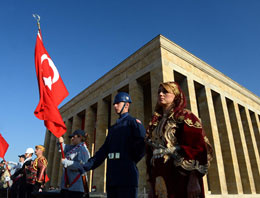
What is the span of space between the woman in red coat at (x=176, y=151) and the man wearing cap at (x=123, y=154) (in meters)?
0.37

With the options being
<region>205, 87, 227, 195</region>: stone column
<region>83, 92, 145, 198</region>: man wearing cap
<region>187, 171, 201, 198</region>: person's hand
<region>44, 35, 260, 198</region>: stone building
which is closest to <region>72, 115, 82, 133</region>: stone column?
<region>44, 35, 260, 198</region>: stone building

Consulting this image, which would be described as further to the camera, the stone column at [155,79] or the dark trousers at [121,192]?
the stone column at [155,79]

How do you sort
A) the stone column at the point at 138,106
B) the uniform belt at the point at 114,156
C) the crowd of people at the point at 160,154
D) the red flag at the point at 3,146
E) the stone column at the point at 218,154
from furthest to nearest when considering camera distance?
the stone column at the point at 218,154
the stone column at the point at 138,106
the red flag at the point at 3,146
the uniform belt at the point at 114,156
the crowd of people at the point at 160,154

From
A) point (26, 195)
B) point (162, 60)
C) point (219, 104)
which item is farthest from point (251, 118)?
point (26, 195)

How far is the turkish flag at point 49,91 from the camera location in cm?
385

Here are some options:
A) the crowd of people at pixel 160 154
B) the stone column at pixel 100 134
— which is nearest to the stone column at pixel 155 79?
the stone column at pixel 100 134

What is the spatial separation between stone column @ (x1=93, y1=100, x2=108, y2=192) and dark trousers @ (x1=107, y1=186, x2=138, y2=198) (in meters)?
13.4

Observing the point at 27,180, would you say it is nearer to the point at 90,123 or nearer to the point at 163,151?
the point at 163,151

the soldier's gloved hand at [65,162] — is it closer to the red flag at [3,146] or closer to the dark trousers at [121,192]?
the dark trousers at [121,192]

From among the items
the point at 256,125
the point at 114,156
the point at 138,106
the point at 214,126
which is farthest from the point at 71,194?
the point at 256,125

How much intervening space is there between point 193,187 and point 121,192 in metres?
1.13

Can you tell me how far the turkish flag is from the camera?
385cm

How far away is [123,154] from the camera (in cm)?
300

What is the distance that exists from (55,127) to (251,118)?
75.4 ft
